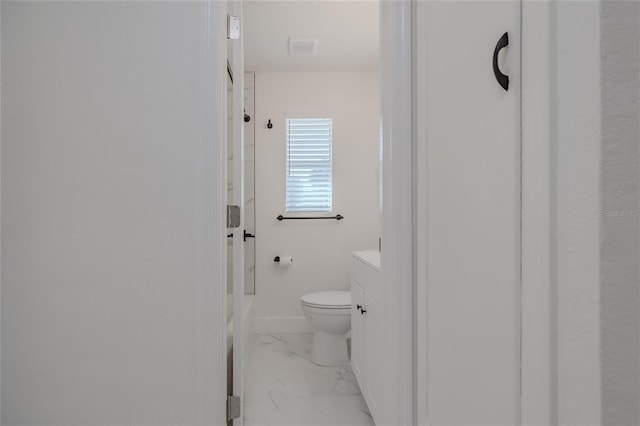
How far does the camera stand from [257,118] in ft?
11.3

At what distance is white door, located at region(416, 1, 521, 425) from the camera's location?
2.35ft

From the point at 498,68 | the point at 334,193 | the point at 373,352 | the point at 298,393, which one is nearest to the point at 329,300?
the point at 298,393

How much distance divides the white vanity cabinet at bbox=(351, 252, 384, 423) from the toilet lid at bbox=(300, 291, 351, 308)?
9.9 inches

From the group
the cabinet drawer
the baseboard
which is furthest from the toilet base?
the baseboard

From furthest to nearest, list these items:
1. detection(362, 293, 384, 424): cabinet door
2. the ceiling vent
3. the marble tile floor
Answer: the ceiling vent
the marble tile floor
detection(362, 293, 384, 424): cabinet door

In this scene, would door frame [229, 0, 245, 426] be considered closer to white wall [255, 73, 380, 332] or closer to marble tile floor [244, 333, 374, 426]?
marble tile floor [244, 333, 374, 426]

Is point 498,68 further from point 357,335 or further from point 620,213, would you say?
point 357,335

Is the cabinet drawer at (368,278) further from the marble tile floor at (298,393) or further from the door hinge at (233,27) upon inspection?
the door hinge at (233,27)

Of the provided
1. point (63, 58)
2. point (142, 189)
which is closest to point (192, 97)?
point (142, 189)

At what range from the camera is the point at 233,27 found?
58.4 inches

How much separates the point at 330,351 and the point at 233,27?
6.75 feet

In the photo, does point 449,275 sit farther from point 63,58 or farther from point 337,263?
point 337,263

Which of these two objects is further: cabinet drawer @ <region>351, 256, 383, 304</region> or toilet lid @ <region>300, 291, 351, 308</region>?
toilet lid @ <region>300, 291, 351, 308</region>

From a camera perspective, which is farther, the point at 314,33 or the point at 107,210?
the point at 314,33
